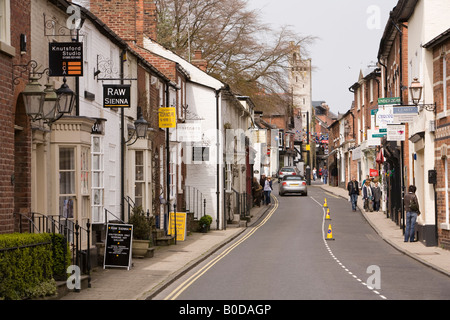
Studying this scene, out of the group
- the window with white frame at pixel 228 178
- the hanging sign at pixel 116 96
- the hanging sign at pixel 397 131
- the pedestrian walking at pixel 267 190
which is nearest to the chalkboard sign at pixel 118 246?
the hanging sign at pixel 116 96

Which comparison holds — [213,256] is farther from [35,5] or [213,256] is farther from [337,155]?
[337,155]

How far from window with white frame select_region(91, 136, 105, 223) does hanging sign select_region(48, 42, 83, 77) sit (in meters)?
4.68

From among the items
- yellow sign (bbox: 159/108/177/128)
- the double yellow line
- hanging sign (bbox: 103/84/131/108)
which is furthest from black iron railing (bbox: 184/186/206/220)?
hanging sign (bbox: 103/84/131/108)

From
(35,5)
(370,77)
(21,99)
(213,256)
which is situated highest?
(370,77)

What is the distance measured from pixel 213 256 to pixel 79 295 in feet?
30.9

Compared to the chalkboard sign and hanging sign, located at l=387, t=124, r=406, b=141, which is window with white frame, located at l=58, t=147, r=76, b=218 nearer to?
the chalkboard sign

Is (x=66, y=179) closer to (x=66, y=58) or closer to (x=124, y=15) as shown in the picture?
(x=66, y=58)

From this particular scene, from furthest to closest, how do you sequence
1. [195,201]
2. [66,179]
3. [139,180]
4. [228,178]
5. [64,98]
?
1. [228,178]
2. [195,201]
3. [139,180]
4. [66,179]
5. [64,98]

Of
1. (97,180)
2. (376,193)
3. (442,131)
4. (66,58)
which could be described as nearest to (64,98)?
(66,58)

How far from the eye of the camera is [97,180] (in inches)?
855

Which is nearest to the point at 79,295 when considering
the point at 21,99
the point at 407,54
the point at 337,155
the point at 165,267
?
the point at 21,99

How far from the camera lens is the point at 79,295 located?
14.8 m

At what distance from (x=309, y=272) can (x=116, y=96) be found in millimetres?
7436
